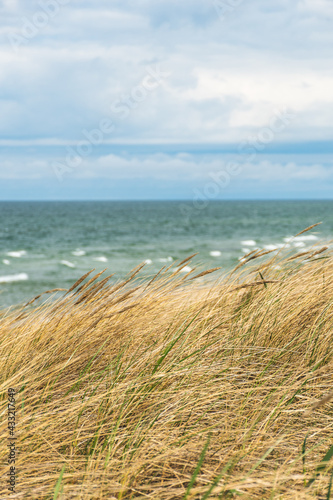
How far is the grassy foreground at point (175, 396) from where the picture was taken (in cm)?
153

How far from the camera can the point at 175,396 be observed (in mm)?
1920

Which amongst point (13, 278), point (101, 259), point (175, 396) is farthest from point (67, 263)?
point (175, 396)

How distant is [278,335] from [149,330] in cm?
69

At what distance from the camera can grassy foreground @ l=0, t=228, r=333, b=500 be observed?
1.53 meters

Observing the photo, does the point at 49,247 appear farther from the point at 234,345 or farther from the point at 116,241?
the point at 234,345

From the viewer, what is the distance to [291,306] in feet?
8.86

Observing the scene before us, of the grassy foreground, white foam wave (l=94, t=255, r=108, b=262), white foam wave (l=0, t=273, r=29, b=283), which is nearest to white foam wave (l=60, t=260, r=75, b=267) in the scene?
white foam wave (l=94, t=255, r=108, b=262)

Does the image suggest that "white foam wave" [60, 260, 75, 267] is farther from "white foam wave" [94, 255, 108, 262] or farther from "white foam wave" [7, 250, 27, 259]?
"white foam wave" [7, 250, 27, 259]

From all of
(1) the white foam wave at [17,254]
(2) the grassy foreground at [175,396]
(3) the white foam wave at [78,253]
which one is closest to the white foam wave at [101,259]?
(3) the white foam wave at [78,253]

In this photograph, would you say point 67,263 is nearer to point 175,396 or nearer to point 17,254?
point 17,254

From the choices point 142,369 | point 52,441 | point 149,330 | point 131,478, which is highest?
point 149,330

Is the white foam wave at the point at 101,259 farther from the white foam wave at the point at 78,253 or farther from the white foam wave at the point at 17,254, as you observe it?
the white foam wave at the point at 17,254

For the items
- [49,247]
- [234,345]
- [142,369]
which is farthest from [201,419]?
[49,247]

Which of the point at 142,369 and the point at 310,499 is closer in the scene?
the point at 310,499
